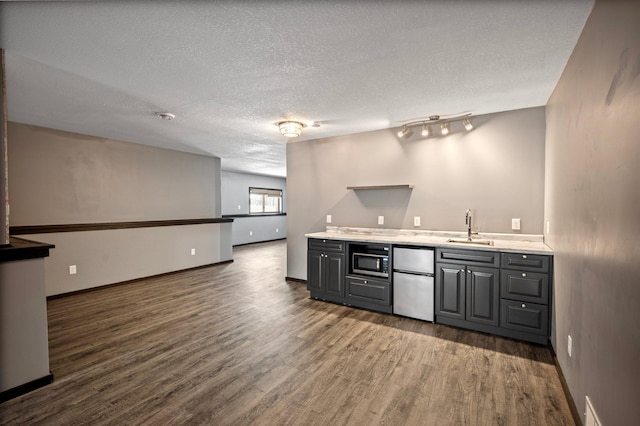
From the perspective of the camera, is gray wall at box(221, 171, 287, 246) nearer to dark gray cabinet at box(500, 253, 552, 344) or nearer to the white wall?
the white wall

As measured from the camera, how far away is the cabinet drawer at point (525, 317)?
8.91 ft

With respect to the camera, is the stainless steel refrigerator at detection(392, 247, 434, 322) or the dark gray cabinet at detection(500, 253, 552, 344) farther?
the stainless steel refrigerator at detection(392, 247, 434, 322)

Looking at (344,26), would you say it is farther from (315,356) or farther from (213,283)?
(213,283)

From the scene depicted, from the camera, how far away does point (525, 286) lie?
278 centimetres

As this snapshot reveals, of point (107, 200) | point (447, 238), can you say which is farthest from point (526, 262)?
point (107, 200)

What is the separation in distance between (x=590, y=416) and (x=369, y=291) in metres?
2.31

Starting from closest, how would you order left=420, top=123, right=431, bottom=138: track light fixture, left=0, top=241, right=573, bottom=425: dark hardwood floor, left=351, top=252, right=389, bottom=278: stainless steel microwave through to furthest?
left=0, top=241, right=573, bottom=425: dark hardwood floor → left=351, top=252, right=389, bottom=278: stainless steel microwave → left=420, top=123, right=431, bottom=138: track light fixture

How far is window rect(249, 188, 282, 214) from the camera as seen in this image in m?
10.2

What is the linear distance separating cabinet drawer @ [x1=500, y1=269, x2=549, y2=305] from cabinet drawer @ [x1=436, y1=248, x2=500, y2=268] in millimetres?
141

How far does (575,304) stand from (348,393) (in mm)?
1577

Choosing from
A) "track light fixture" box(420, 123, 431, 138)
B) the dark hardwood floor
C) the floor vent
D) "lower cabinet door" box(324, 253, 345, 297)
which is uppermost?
"track light fixture" box(420, 123, 431, 138)

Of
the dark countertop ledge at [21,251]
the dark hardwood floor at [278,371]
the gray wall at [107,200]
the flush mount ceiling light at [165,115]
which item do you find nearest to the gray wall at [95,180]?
the gray wall at [107,200]

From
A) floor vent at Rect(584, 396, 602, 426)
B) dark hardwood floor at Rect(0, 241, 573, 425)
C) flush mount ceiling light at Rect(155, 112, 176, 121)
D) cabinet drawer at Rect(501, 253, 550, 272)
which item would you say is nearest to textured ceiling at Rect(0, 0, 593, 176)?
flush mount ceiling light at Rect(155, 112, 176, 121)

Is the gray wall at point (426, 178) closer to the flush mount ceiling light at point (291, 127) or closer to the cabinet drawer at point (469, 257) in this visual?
the cabinet drawer at point (469, 257)
